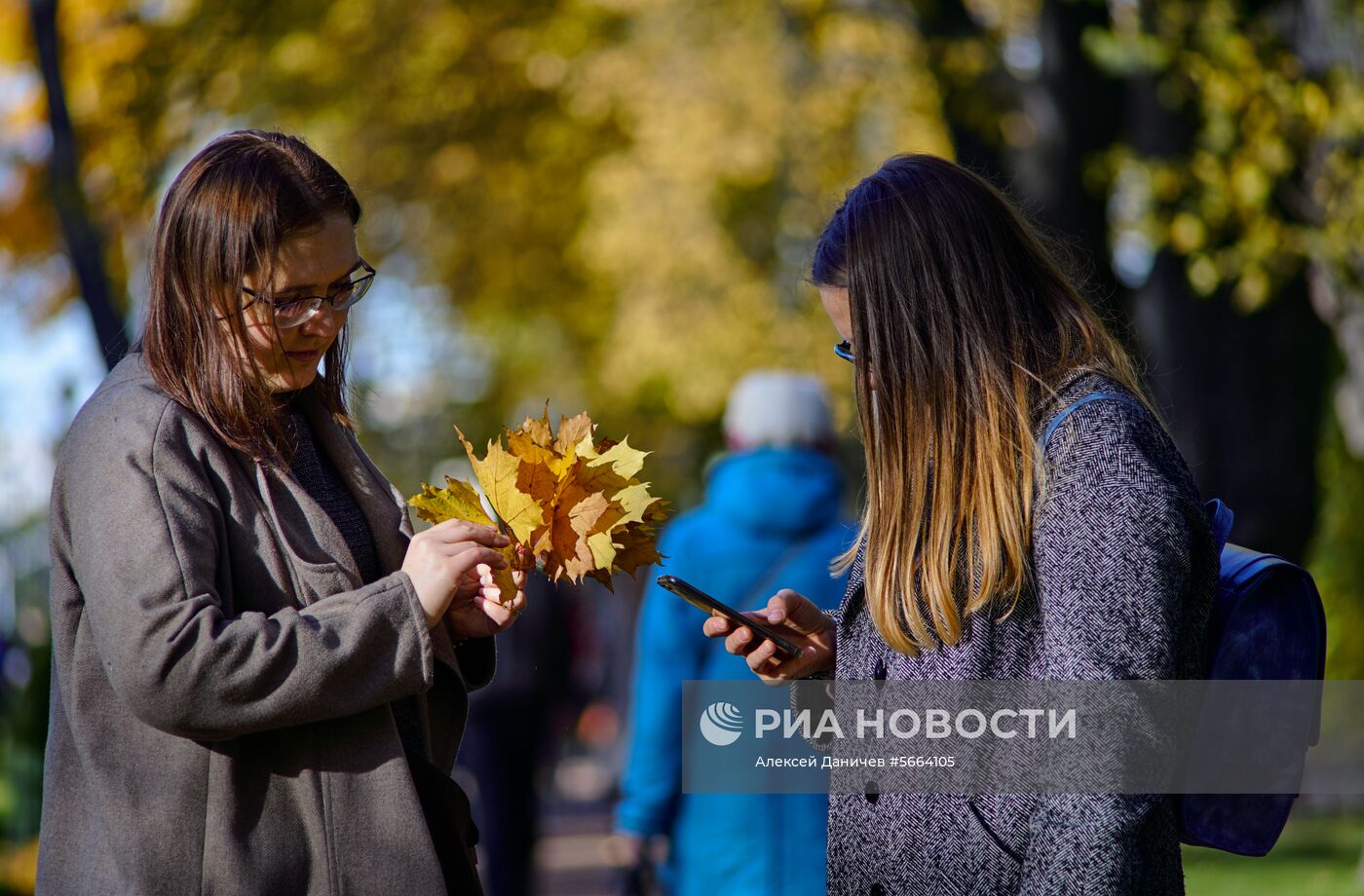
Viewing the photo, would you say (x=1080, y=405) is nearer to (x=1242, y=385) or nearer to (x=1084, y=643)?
(x=1084, y=643)

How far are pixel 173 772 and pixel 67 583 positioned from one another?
34cm

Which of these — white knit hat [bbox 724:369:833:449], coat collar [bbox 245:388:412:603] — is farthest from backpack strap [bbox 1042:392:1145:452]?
white knit hat [bbox 724:369:833:449]

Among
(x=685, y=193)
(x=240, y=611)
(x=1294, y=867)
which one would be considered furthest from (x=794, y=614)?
(x=685, y=193)

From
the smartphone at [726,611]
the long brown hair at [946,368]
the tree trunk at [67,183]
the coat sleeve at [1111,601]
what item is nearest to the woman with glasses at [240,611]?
the smartphone at [726,611]

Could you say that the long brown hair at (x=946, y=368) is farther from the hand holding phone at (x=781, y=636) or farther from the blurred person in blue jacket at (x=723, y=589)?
the blurred person in blue jacket at (x=723, y=589)

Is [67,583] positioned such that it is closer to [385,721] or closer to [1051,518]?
[385,721]

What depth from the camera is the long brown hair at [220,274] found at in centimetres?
221

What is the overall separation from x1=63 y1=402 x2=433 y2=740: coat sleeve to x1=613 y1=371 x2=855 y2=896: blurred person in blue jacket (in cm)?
201

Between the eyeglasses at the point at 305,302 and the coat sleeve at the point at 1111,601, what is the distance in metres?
1.12

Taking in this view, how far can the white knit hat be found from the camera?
433cm

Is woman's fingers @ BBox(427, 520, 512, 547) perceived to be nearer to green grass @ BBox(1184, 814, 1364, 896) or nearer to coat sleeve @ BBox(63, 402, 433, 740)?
coat sleeve @ BBox(63, 402, 433, 740)

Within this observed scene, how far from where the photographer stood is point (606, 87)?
49.8 feet

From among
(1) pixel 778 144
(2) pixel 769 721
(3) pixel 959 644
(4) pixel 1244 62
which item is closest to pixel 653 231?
(1) pixel 778 144

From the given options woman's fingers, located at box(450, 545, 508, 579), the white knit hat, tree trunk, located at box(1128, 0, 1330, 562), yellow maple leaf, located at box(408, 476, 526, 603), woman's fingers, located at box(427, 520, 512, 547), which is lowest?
woman's fingers, located at box(450, 545, 508, 579)
